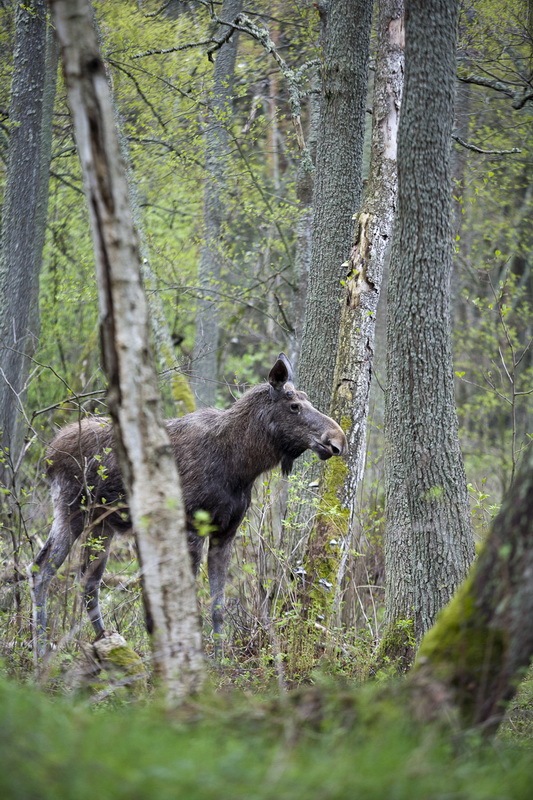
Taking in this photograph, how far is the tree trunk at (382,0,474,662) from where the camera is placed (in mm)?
6977

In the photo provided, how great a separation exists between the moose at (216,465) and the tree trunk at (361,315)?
365 millimetres

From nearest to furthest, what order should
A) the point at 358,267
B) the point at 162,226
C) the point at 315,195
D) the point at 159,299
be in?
the point at 358,267 < the point at 315,195 < the point at 159,299 < the point at 162,226

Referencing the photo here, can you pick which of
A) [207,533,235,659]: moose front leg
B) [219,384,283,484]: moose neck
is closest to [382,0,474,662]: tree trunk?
[219,384,283,484]: moose neck

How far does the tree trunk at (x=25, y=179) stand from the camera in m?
10.5

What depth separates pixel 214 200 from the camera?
14469 millimetres

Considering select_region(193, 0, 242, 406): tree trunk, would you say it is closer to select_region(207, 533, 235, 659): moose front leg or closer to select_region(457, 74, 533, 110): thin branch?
select_region(457, 74, 533, 110): thin branch

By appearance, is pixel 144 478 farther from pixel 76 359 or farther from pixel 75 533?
pixel 76 359

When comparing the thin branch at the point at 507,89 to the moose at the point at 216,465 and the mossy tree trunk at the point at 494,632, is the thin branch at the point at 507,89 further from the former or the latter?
the mossy tree trunk at the point at 494,632

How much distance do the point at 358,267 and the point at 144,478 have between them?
14.9ft

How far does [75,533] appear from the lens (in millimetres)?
8398

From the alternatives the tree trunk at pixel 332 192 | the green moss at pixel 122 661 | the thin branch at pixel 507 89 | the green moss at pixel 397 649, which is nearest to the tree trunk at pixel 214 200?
the tree trunk at pixel 332 192

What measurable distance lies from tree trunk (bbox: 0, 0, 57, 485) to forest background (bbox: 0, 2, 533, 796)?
288mm

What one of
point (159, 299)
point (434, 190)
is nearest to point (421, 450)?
point (434, 190)

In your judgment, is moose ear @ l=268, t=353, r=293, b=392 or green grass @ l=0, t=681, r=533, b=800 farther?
moose ear @ l=268, t=353, r=293, b=392
